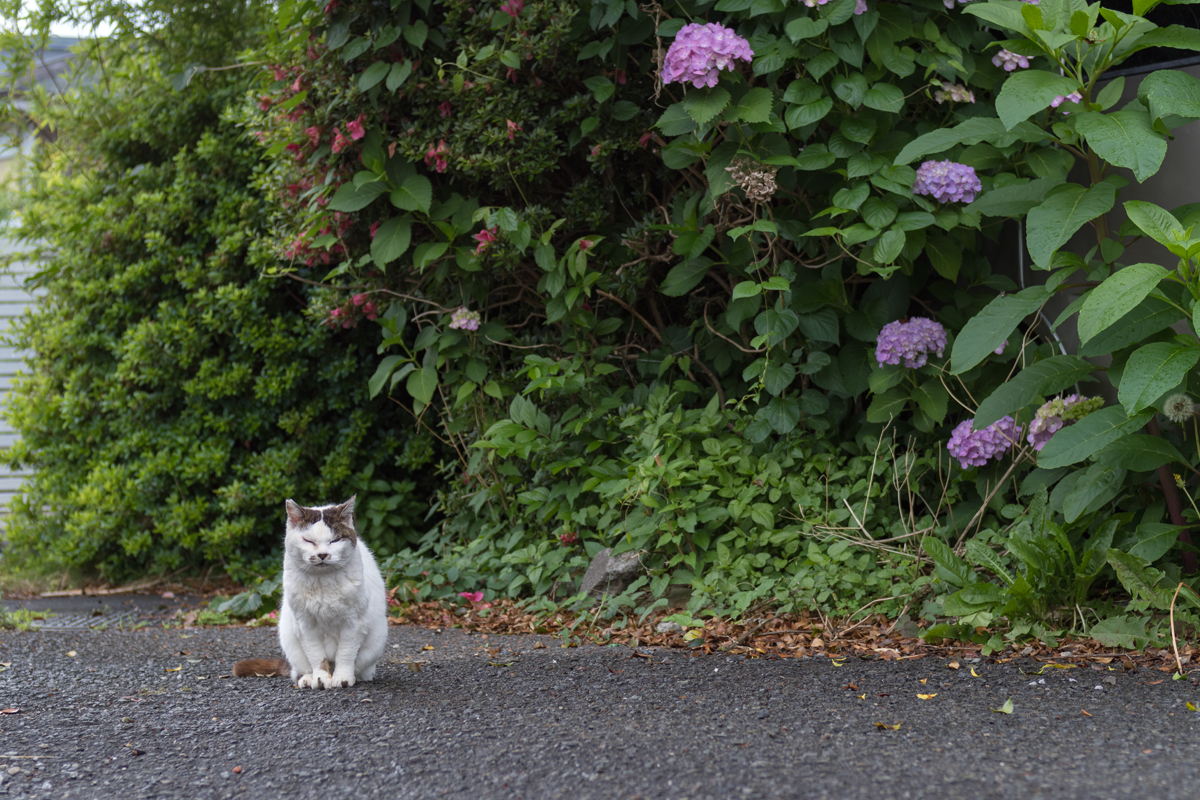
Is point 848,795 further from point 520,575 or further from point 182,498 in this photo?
point 182,498

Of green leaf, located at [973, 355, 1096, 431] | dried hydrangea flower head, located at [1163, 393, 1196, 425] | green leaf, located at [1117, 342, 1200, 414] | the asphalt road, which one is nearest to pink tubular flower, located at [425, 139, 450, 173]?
the asphalt road

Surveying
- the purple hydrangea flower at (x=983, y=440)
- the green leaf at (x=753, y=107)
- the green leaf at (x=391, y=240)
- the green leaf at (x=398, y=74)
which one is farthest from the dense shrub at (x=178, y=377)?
the purple hydrangea flower at (x=983, y=440)

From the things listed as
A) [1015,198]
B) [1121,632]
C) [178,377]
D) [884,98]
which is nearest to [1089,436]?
[1121,632]

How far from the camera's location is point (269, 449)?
207 inches

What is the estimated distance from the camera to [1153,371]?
2.50 m

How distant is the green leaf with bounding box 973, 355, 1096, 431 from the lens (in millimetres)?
2883

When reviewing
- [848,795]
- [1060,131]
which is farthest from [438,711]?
[1060,131]

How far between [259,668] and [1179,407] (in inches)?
118

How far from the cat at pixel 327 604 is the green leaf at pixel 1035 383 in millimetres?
2025

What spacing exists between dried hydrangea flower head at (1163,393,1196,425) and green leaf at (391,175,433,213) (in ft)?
9.51

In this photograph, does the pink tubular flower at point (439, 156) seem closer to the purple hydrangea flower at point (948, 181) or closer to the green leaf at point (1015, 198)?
the purple hydrangea flower at point (948, 181)

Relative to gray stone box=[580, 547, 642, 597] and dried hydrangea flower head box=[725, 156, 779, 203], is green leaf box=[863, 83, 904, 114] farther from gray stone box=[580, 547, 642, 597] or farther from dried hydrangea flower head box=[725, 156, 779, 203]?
gray stone box=[580, 547, 642, 597]

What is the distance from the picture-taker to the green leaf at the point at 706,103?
3.32 meters

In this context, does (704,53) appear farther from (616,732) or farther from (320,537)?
(616,732)
